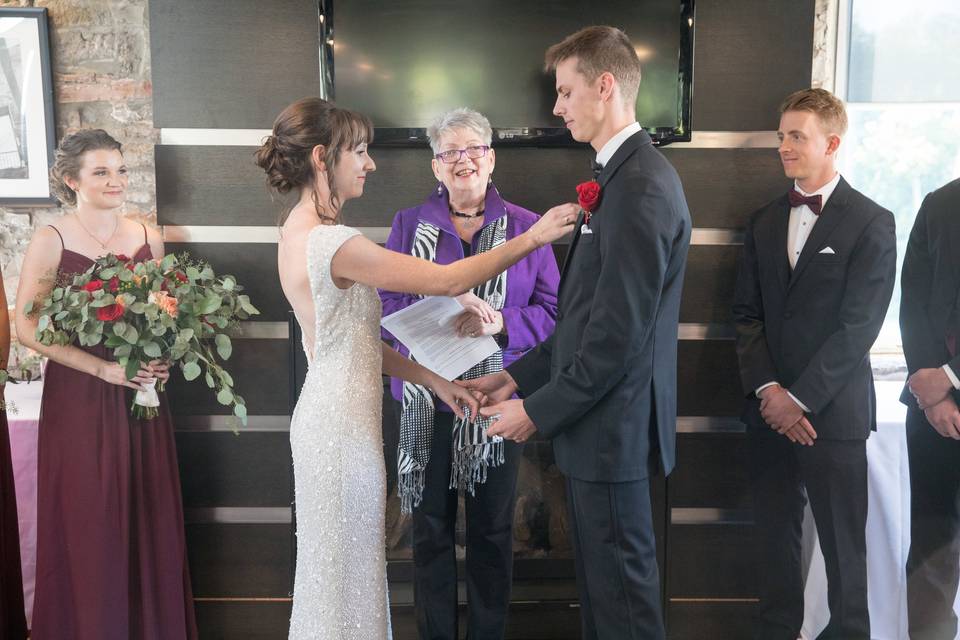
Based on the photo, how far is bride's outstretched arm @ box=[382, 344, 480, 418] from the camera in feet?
8.08

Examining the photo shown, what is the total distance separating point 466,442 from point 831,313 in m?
1.32

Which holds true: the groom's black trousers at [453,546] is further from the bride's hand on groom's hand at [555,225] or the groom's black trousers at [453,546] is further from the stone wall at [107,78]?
the stone wall at [107,78]

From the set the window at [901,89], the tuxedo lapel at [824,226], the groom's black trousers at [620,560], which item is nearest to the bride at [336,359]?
the groom's black trousers at [620,560]

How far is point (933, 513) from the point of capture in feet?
8.99

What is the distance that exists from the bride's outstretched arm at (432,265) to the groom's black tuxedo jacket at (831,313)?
1.14 meters

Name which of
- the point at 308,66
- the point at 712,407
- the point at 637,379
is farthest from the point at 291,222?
the point at 712,407

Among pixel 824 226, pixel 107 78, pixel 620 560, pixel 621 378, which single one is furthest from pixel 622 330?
pixel 107 78

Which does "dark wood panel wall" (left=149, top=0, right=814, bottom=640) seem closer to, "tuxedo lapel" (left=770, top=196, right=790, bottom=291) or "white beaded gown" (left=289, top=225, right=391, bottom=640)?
"tuxedo lapel" (left=770, top=196, right=790, bottom=291)

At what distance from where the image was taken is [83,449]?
275 cm

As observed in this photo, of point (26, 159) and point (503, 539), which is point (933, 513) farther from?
point (26, 159)

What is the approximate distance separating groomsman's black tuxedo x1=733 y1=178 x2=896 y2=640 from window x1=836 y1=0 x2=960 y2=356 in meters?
1.12

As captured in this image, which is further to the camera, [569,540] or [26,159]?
[26,159]

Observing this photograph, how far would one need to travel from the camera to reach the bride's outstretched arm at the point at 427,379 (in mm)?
2463

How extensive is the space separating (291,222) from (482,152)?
939 millimetres
